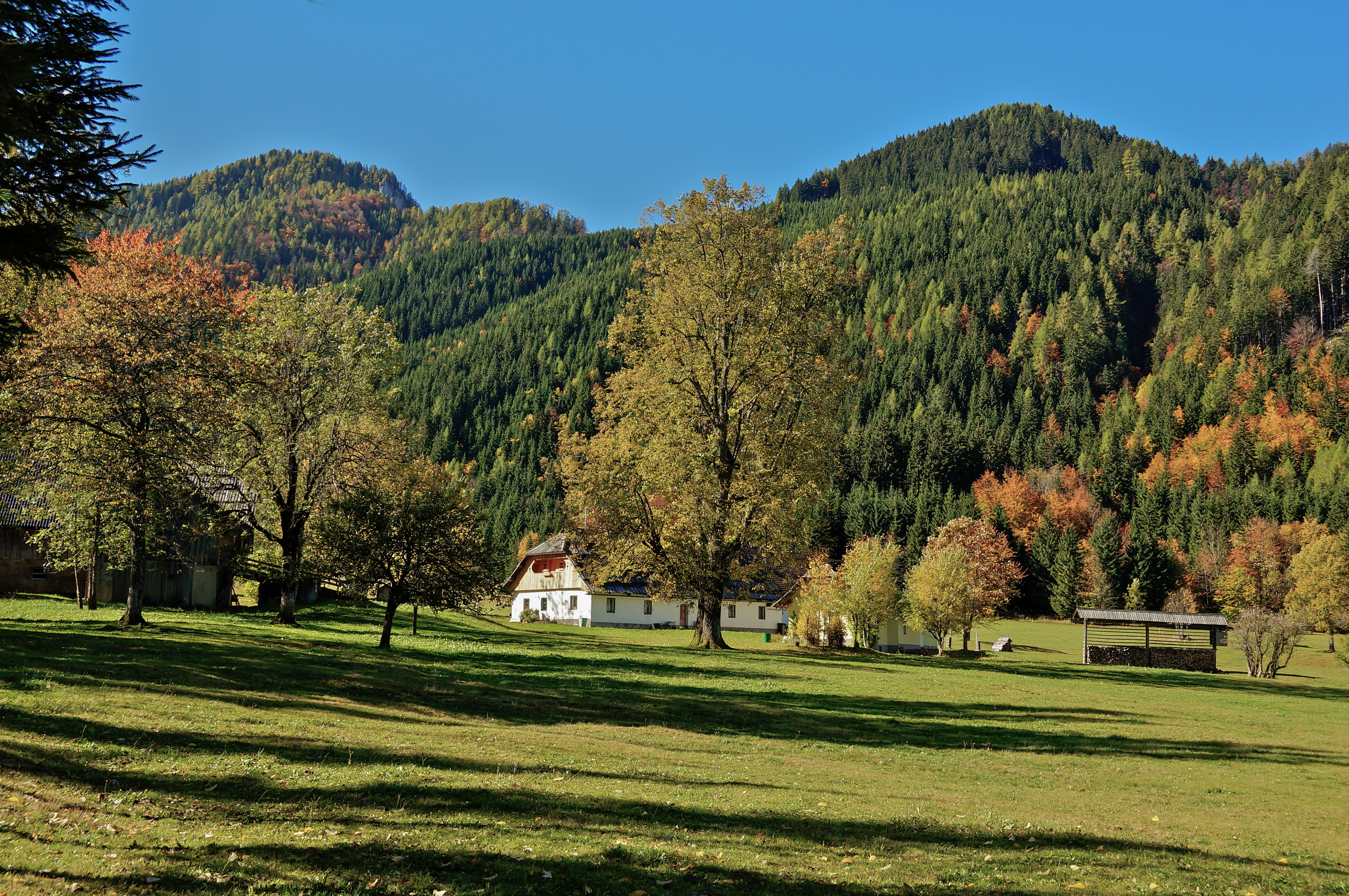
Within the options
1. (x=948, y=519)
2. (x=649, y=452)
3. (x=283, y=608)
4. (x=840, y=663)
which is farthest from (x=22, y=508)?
(x=948, y=519)

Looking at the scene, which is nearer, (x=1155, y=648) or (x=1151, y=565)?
(x=1155, y=648)

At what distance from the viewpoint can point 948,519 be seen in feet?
382

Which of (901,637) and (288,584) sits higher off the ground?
(288,584)

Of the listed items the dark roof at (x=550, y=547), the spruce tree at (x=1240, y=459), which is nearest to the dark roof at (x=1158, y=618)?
the dark roof at (x=550, y=547)

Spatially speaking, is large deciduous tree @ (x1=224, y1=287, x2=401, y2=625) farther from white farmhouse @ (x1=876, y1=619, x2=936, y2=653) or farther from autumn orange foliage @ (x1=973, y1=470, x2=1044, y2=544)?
autumn orange foliage @ (x1=973, y1=470, x2=1044, y2=544)

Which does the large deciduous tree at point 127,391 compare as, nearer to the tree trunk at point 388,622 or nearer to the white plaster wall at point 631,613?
the tree trunk at point 388,622

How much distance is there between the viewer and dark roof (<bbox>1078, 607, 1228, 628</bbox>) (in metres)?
52.7

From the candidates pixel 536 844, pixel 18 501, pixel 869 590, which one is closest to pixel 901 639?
pixel 869 590

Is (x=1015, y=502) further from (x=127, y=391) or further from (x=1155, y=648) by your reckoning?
(x=127, y=391)

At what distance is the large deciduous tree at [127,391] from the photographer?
23.4 meters

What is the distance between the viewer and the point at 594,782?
11758mm

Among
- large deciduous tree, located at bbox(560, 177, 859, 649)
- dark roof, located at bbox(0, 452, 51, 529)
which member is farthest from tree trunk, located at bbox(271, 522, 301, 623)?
large deciduous tree, located at bbox(560, 177, 859, 649)

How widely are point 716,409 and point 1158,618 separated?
3437 centimetres

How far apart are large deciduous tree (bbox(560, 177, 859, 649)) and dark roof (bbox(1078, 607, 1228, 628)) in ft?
89.4
